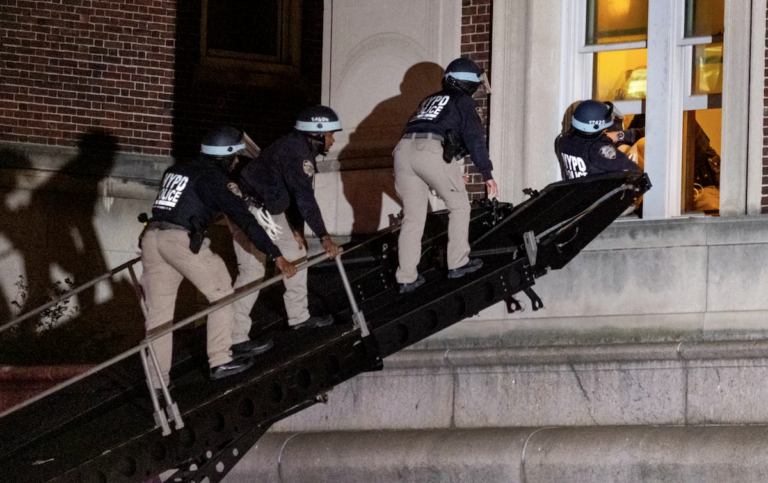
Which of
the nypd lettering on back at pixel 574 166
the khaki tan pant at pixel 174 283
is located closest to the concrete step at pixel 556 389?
the nypd lettering on back at pixel 574 166

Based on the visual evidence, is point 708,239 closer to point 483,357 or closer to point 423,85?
point 483,357

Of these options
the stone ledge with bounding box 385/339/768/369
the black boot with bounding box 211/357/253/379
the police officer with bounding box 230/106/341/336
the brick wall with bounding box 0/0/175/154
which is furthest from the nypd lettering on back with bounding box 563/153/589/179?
the brick wall with bounding box 0/0/175/154

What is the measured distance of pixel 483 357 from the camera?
486 inches

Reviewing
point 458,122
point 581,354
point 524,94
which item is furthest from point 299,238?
point 524,94

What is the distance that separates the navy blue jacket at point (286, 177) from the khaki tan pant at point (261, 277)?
16 cm

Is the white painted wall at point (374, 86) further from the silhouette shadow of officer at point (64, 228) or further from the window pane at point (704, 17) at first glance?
the silhouette shadow of officer at point (64, 228)

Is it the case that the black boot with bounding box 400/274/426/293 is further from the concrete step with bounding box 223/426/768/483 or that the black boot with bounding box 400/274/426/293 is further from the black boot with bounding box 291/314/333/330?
the concrete step with bounding box 223/426/768/483

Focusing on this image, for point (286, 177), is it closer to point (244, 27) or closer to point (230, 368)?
point (230, 368)

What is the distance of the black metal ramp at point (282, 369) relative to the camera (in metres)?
9.58

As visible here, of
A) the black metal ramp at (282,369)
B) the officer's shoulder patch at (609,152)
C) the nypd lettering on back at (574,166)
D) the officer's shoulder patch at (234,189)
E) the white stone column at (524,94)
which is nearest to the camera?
the black metal ramp at (282,369)

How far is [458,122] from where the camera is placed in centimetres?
1066

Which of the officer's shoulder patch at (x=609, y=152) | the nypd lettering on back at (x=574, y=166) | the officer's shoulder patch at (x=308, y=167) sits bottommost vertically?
the officer's shoulder patch at (x=308, y=167)

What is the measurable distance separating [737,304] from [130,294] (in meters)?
7.56

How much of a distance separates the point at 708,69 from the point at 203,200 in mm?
4910
